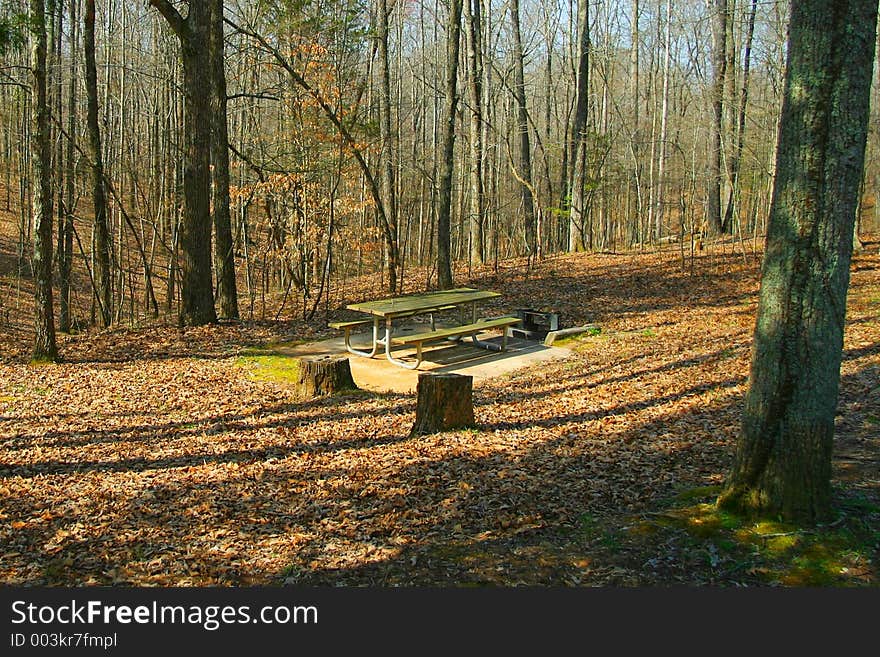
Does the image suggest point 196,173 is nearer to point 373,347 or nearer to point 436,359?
point 373,347

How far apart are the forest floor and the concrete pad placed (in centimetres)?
40

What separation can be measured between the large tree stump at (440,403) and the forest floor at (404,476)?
142 mm

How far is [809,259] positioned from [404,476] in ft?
9.68

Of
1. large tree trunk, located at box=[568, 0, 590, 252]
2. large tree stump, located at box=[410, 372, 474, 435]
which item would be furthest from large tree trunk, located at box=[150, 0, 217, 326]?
large tree trunk, located at box=[568, 0, 590, 252]

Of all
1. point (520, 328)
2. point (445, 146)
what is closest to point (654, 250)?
point (445, 146)

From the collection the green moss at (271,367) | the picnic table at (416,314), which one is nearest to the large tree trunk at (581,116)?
the picnic table at (416,314)

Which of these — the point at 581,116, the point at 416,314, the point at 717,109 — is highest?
the point at 717,109

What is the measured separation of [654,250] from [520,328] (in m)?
8.71

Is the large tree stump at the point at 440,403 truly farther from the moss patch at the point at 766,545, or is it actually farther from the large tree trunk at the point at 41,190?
the large tree trunk at the point at 41,190

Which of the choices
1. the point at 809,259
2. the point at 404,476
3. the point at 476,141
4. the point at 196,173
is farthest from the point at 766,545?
the point at 476,141

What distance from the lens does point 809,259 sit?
3.66m

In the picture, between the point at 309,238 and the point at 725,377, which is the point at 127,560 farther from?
the point at 309,238

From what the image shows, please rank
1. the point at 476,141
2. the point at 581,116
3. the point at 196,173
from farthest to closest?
1. the point at 581,116
2. the point at 476,141
3. the point at 196,173

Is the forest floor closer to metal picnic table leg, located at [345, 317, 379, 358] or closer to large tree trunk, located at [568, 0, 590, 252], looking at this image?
metal picnic table leg, located at [345, 317, 379, 358]
